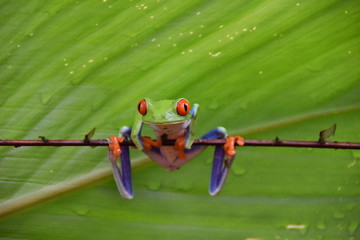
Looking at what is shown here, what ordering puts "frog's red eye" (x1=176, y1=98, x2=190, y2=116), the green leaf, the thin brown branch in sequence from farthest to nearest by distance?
the green leaf < "frog's red eye" (x1=176, y1=98, x2=190, y2=116) < the thin brown branch

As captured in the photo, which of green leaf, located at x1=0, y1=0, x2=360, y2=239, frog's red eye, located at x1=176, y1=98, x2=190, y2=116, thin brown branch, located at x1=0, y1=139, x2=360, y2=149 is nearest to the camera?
thin brown branch, located at x1=0, y1=139, x2=360, y2=149

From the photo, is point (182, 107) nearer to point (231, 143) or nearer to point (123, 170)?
point (231, 143)

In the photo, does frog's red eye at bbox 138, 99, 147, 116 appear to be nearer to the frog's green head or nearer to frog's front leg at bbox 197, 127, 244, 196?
the frog's green head

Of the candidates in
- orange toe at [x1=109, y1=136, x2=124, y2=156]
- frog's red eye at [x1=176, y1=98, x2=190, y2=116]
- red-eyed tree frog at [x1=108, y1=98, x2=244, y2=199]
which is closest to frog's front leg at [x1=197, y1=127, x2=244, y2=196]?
red-eyed tree frog at [x1=108, y1=98, x2=244, y2=199]

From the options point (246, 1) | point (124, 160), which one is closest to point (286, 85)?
point (246, 1)

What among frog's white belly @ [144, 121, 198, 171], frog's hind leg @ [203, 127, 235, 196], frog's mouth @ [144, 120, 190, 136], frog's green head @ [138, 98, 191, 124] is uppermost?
frog's green head @ [138, 98, 191, 124]

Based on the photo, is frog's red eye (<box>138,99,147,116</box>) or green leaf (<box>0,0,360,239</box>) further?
green leaf (<box>0,0,360,239</box>)

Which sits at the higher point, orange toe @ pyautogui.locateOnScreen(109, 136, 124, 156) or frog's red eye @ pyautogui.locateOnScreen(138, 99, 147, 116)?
frog's red eye @ pyautogui.locateOnScreen(138, 99, 147, 116)

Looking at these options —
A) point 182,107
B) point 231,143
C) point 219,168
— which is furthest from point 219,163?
point 182,107

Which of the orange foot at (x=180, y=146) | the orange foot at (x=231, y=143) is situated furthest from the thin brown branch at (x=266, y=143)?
the orange foot at (x=180, y=146)
